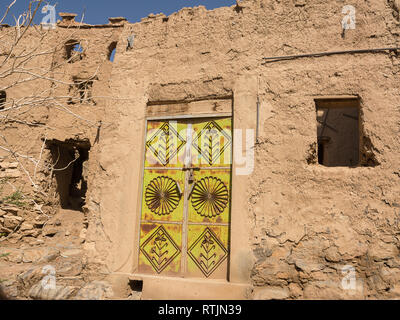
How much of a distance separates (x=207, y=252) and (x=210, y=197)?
68 cm

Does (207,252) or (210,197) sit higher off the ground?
(210,197)

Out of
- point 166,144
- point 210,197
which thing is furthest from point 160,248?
point 166,144

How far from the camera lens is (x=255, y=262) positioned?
3.70 metres

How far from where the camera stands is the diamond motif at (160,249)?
13.7 feet

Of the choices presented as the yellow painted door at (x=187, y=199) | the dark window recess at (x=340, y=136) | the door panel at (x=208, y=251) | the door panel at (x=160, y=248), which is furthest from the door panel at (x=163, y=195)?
the dark window recess at (x=340, y=136)

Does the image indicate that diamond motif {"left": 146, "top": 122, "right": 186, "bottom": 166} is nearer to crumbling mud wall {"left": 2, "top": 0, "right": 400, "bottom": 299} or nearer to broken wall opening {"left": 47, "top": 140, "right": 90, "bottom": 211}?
crumbling mud wall {"left": 2, "top": 0, "right": 400, "bottom": 299}

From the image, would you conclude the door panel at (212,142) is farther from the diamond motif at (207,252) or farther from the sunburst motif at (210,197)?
the diamond motif at (207,252)

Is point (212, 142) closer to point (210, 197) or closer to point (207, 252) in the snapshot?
point (210, 197)

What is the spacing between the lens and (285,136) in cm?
389

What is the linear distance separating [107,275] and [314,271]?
8.39ft

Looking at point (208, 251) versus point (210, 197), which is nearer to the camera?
point (208, 251)

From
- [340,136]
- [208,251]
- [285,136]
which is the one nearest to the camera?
[285,136]

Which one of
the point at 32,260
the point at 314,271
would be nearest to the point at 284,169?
the point at 314,271

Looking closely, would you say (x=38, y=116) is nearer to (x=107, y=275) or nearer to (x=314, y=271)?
(x=107, y=275)
